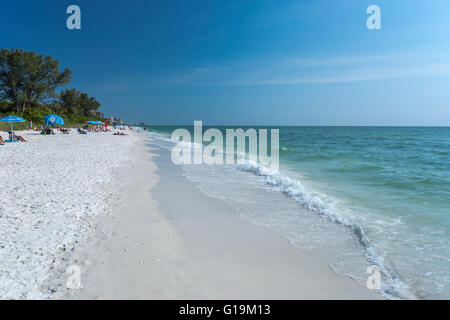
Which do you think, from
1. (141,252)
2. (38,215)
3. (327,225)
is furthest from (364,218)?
(38,215)

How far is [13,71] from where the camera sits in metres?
51.7

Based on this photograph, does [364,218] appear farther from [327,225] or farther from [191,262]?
[191,262]

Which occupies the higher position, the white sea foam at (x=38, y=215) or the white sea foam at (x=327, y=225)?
the white sea foam at (x=38, y=215)

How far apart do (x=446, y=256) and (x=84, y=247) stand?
6.86 metres

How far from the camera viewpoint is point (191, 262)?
4.27 meters

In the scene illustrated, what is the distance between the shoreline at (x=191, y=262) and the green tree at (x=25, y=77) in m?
59.5

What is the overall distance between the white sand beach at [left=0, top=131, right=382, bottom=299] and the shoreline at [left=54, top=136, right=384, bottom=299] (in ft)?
0.05

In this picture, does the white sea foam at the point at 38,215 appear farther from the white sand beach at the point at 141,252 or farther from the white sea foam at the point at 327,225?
the white sea foam at the point at 327,225

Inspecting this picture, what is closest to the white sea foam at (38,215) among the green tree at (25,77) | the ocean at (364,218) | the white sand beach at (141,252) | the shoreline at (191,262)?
the white sand beach at (141,252)

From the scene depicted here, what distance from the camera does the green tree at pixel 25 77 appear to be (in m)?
51.3

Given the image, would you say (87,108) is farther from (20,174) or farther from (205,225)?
(205,225)

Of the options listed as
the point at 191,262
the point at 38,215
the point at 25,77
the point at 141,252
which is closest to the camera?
the point at 191,262

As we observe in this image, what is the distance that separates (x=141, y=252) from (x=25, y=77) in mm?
66015
